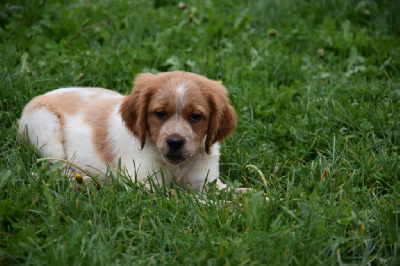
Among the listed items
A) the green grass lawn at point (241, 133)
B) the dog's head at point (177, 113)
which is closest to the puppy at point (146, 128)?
the dog's head at point (177, 113)

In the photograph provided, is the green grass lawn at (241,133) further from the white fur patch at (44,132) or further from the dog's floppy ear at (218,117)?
the dog's floppy ear at (218,117)

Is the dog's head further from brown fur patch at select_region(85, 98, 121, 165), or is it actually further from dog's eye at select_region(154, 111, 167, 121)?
brown fur patch at select_region(85, 98, 121, 165)

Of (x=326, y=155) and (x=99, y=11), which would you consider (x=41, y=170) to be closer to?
(x=326, y=155)

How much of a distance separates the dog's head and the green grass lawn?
385 millimetres

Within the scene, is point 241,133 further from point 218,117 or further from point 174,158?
point 174,158

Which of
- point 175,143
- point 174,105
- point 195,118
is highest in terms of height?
point 174,105

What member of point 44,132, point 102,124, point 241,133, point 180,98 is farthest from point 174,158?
point 44,132

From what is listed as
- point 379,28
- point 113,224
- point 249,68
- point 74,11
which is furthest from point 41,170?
point 379,28

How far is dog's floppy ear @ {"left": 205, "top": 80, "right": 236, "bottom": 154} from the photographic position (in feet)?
15.6

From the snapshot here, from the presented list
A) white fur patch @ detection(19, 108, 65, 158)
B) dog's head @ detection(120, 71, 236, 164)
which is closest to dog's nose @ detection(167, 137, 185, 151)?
dog's head @ detection(120, 71, 236, 164)

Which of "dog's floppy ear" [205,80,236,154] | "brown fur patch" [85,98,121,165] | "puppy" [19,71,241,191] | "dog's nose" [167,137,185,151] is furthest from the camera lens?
"brown fur patch" [85,98,121,165]

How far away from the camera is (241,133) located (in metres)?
5.59

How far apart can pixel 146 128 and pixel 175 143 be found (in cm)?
41

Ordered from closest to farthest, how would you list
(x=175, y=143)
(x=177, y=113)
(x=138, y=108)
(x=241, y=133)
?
(x=175, y=143) → (x=177, y=113) → (x=138, y=108) → (x=241, y=133)
